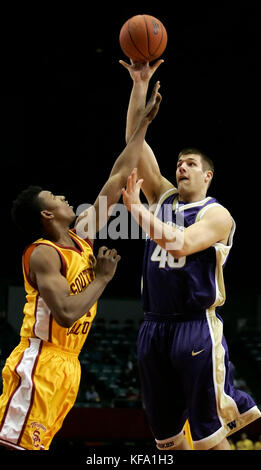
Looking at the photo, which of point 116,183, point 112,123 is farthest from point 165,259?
point 112,123

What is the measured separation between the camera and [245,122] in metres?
12.2

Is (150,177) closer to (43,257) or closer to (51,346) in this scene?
(43,257)

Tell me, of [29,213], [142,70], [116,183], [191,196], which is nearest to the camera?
[29,213]

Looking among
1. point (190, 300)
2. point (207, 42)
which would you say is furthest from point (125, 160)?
point (207, 42)

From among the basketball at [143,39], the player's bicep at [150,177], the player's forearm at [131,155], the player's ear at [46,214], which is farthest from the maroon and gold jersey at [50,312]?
the basketball at [143,39]

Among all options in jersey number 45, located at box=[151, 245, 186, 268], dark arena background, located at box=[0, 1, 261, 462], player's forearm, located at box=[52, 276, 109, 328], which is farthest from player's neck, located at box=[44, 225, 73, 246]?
dark arena background, located at box=[0, 1, 261, 462]

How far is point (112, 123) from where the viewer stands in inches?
497

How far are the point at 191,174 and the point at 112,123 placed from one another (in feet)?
29.0

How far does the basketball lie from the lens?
13.7ft

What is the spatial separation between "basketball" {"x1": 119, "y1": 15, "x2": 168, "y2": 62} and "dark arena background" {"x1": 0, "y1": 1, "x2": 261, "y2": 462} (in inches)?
206

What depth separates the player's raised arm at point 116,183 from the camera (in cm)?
395

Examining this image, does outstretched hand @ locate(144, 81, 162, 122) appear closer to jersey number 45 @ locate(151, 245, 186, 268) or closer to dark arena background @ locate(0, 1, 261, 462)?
jersey number 45 @ locate(151, 245, 186, 268)

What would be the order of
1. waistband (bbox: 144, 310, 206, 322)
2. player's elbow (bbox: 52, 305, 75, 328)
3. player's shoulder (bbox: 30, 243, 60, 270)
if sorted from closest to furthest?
player's elbow (bbox: 52, 305, 75, 328)
player's shoulder (bbox: 30, 243, 60, 270)
waistband (bbox: 144, 310, 206, 322)

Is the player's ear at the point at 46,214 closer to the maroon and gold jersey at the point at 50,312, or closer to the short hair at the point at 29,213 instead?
the short hair at the point at 29,213
